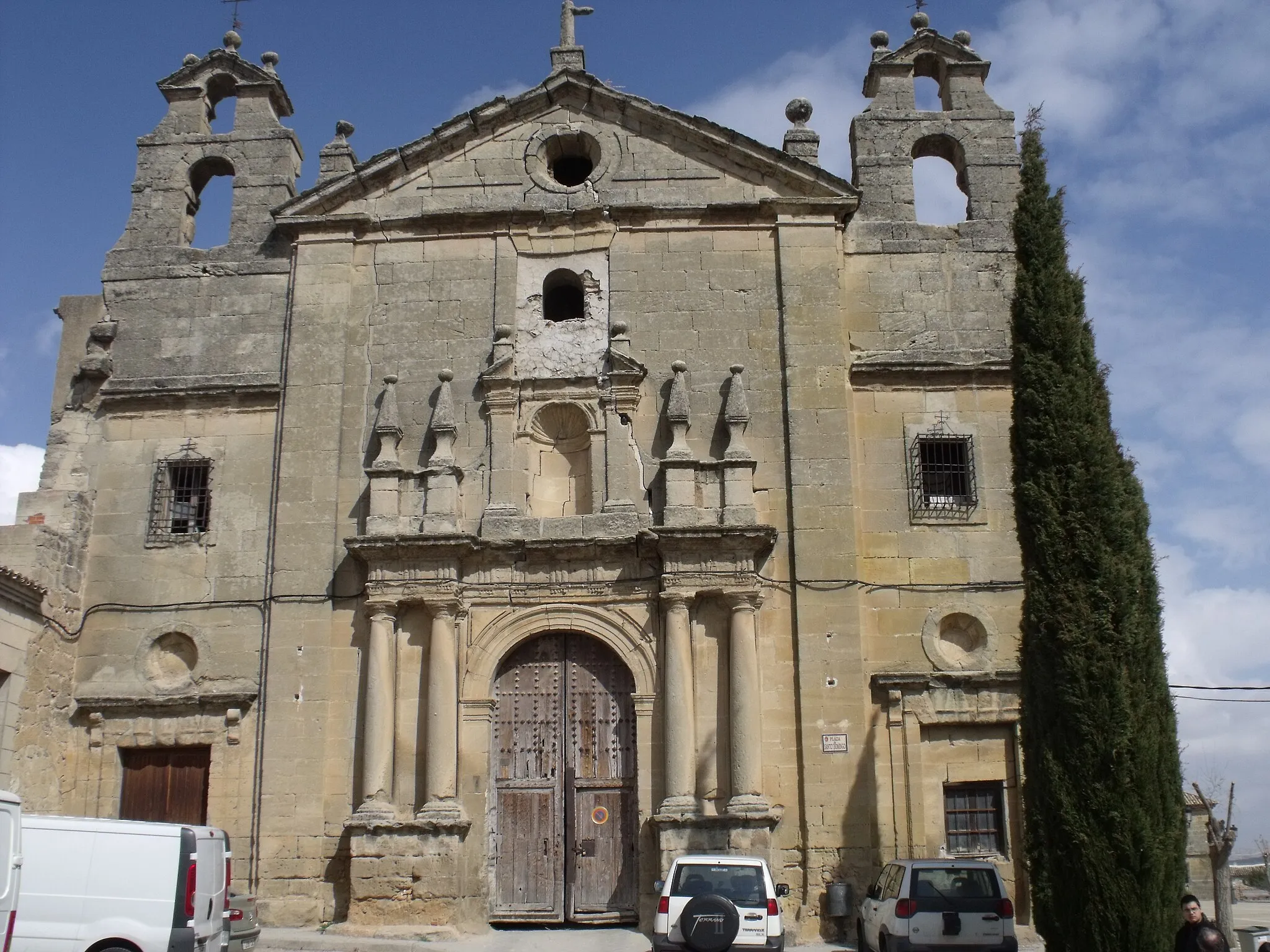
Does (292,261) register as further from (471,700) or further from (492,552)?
(471,700)

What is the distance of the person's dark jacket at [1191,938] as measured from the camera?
922 cm

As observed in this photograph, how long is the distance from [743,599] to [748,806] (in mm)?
2309

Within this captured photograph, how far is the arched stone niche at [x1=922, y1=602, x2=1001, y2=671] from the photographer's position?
50.2ft

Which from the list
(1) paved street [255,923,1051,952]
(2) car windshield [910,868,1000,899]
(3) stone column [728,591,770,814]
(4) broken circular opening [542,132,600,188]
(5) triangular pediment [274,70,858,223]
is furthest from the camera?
(4) broken circular opening [542,132,600,188]

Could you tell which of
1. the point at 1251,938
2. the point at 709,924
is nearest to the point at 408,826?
the point at 709,924

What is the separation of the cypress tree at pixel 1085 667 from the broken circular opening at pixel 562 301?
6.65 metres

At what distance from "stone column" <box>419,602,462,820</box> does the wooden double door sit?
67cm

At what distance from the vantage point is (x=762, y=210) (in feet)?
55.2

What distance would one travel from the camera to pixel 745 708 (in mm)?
14656

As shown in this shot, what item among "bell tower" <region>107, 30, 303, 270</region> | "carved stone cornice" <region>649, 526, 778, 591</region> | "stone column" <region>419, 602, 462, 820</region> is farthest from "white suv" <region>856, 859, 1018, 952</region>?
"bell tower" <region>107, 30, 303, 270</region>

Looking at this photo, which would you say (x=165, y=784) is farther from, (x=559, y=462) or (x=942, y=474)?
(x=942, y=474)

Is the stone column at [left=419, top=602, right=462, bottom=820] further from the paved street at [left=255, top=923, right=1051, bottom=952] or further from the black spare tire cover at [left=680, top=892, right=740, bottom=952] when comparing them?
the black spare tire cover at [left=680, top=892, right=740, bottom=952]

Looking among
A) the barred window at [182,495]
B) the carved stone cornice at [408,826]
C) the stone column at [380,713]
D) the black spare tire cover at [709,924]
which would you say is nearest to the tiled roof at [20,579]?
the barred window at [182,495]

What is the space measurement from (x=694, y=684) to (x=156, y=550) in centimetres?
685
